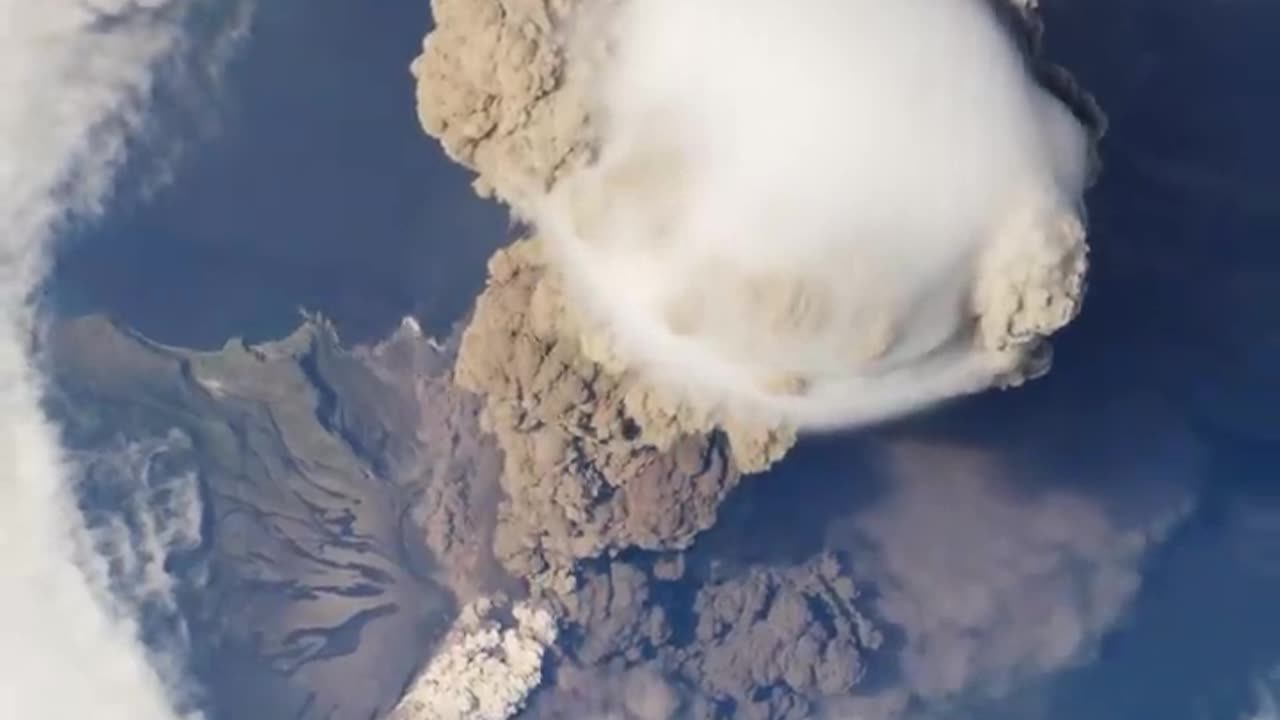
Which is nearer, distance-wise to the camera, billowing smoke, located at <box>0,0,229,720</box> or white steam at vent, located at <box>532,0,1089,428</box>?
white steam at vent, located at <box>532,0,1089,428</box>

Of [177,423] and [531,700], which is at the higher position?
[177,423]

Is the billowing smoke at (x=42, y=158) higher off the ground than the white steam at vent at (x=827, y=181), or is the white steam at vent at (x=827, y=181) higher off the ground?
the billowing smoke at (x=42, y=158)

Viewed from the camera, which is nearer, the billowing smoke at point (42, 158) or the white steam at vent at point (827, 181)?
the white steam at vent at point (827, 181)

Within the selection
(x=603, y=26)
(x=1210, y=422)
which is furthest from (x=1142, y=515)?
(x=603, y=26)

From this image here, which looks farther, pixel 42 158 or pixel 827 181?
pixel 42 158

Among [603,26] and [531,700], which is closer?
[603,26]

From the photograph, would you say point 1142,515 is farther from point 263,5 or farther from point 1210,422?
point 263,5

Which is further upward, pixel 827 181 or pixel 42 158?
pixel 42 158

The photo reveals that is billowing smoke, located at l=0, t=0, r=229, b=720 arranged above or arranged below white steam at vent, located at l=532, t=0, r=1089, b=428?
above
